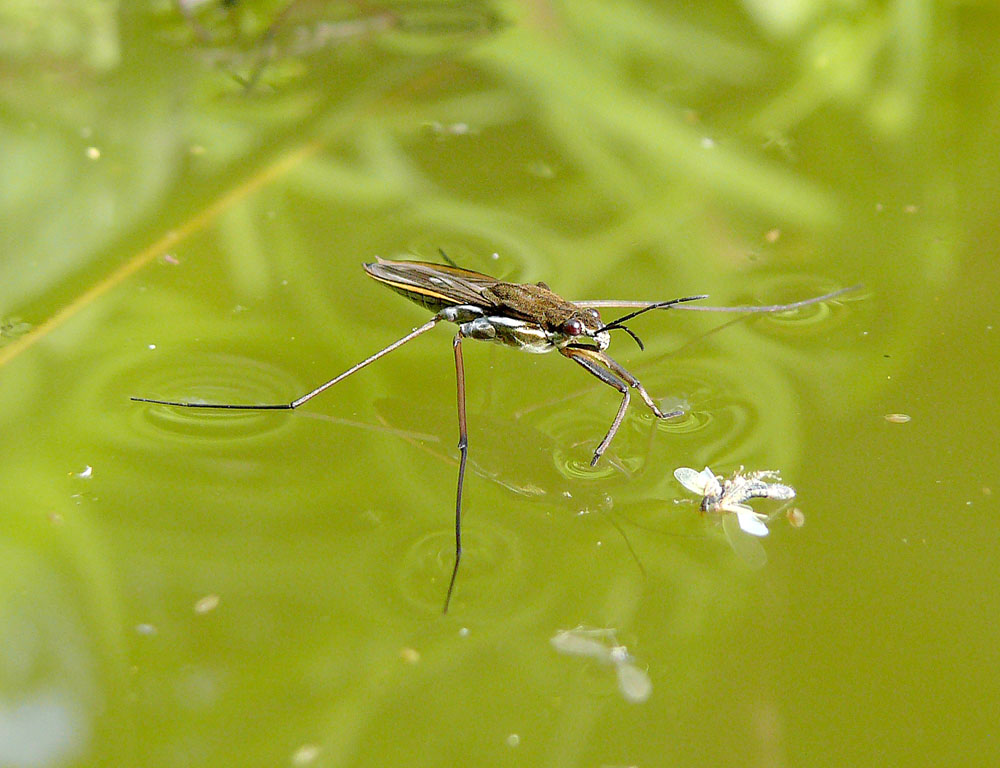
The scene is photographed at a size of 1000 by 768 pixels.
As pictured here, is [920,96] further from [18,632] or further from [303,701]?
[18,632]

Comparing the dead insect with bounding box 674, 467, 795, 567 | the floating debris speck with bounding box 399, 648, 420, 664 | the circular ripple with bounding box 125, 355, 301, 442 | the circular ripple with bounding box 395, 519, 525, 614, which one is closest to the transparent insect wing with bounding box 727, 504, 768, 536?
the dead insect with bounding box 674, 467, 795, 567

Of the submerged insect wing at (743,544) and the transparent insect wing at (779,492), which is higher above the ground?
the transparent insect wing at (779,492)

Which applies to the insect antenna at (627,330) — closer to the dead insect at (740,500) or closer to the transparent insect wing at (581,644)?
the dead insect at (740,500)

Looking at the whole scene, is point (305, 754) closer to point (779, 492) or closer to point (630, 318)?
point (779, 492)

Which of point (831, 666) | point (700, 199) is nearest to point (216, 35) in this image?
point (700, 199)

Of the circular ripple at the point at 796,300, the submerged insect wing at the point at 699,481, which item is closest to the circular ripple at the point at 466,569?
the submerged insect wing at the point at 699,481

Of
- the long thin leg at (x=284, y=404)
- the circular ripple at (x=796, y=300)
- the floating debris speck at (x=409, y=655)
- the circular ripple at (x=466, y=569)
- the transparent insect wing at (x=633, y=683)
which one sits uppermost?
the circular ripple at (x=796, y=300)

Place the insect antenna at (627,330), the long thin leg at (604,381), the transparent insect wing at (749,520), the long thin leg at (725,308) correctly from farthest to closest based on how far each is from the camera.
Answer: the long thin leg at (725,308), the insect antenna at (627,330), the long thin leg at (604,381), the transparent insect wing at (749,520)
